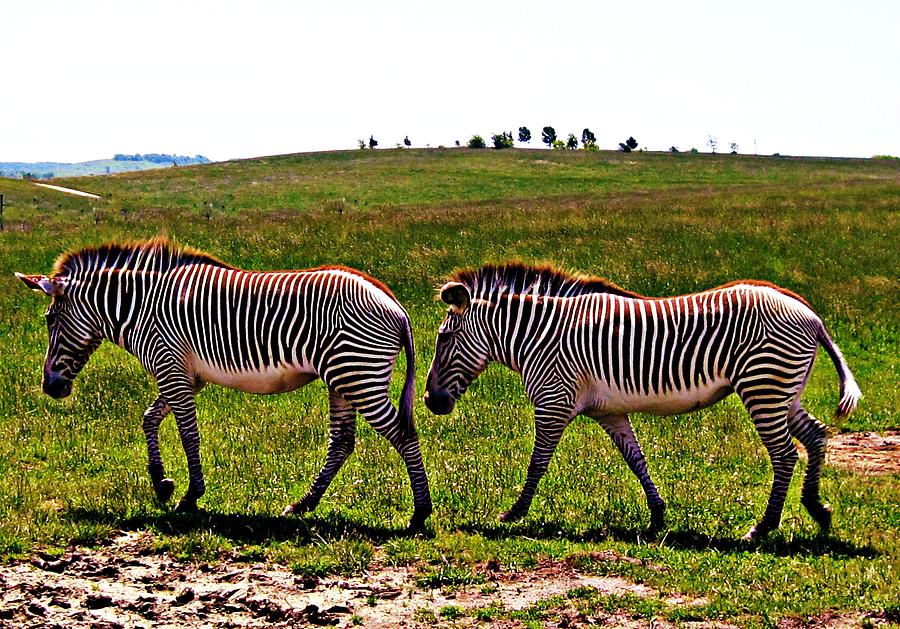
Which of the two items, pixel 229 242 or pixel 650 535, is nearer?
pixel 650 535

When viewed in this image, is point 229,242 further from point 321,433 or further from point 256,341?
point 256,341

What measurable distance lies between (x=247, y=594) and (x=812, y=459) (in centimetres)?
518

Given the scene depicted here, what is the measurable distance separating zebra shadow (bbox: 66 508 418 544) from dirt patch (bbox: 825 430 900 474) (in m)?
5.83

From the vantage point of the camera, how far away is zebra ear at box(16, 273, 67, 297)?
412 inches

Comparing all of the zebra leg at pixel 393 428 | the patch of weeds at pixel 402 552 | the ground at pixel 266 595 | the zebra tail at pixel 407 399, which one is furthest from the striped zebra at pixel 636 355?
the ground at pixel 266 595

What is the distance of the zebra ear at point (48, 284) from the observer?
10469 millimetres

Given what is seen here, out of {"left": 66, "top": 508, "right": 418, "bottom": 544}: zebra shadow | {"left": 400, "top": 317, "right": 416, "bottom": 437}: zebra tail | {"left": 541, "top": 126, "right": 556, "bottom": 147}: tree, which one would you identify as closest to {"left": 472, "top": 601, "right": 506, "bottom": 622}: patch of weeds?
{"left": 66, "top": 508, "right": 418, "bottom": 544}: zebra shadow

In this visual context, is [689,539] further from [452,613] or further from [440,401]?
[440,401]

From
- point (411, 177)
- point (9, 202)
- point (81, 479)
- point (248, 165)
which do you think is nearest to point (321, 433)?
point (81, 479)

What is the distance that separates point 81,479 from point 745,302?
7074mm

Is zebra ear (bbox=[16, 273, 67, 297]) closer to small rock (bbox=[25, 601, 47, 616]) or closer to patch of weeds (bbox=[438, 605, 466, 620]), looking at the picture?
small rock (bbox=[25, 601, 47, 616])

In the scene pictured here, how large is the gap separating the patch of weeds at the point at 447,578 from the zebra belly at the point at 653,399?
101 inches

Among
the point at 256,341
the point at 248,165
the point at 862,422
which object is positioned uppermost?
the point at 248,165

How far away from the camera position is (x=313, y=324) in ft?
32.1
